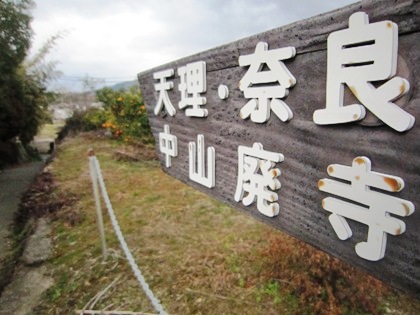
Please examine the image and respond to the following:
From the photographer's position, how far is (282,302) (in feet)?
8.67

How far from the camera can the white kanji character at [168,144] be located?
1.28m

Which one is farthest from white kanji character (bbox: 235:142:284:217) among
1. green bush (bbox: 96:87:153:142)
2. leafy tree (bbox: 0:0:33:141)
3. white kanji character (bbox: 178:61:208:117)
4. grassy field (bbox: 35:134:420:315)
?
green bush (bbox: 96:87:153:142)

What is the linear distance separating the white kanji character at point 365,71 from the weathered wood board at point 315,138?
0.04ft

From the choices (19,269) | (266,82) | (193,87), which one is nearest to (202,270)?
(19,269)

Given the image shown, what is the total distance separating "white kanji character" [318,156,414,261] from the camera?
0.54 meters

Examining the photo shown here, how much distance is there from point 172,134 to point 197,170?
0.77ft

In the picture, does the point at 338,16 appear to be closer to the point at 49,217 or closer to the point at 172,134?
the point at 172,134

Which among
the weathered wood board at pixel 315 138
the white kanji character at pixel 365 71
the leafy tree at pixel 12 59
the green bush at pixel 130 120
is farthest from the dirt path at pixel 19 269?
the green bush at pixel 130 120

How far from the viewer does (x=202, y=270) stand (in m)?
3.12

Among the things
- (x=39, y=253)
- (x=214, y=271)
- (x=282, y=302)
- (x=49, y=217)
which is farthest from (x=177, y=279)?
(x=49, y=217)

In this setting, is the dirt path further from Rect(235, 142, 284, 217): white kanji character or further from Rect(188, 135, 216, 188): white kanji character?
Rect(235, 142, 284, 217): white kanji character

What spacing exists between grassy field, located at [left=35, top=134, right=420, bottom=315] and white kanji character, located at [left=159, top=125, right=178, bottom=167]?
1.83 meters

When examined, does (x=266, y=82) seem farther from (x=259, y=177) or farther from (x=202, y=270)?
(x=202, y=270)

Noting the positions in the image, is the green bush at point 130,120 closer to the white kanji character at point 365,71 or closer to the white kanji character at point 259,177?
the white kanji character at point 259,177
